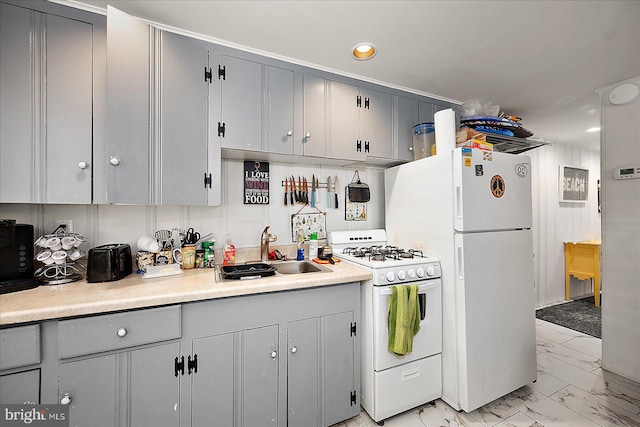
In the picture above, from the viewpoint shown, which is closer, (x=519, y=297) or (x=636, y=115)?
(x=519, y=297)

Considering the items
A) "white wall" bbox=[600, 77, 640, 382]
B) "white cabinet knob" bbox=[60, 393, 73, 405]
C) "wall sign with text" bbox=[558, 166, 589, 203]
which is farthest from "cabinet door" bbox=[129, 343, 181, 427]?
"wall sign with text" bbox=[558, 166, 589, 203]

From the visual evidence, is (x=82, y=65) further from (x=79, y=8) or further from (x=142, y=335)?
(x=142, y=335)

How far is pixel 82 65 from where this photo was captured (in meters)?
1.48

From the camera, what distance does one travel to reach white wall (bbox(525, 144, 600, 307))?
12.7 feet

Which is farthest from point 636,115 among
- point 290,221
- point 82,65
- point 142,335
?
point 82,65

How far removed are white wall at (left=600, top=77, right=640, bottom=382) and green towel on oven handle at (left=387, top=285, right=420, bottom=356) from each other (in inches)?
79.1

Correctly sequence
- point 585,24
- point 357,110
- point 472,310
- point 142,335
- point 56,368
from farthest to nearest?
point 357,110 < point 472,310 < point 585,24 < point 142,335 < point 56,368

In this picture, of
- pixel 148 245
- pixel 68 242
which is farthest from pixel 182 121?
pixel 68 242

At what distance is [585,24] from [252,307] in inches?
102

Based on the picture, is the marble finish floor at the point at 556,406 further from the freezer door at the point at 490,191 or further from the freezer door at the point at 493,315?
the freezer door at the point at 490,191

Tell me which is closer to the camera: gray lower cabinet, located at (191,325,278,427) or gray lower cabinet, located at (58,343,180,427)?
gray lower cabinet, located at (58,343,180,427)

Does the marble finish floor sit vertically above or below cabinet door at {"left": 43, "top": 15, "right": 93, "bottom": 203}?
below

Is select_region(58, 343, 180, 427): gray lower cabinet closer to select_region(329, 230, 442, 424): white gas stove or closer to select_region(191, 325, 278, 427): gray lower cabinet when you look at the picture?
select_region(191, 325, 278, 427): gray lower cabinet

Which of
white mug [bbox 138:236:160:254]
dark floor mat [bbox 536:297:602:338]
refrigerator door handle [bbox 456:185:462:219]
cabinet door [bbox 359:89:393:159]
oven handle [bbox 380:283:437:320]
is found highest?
cabinet door [bbox 359:89:393:159]
